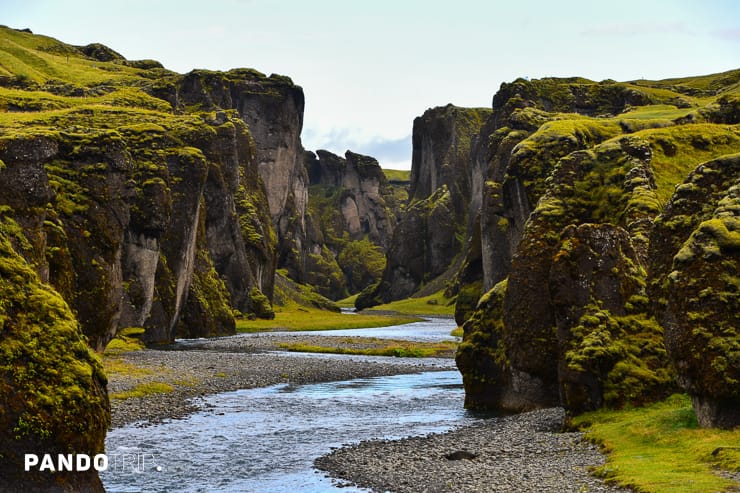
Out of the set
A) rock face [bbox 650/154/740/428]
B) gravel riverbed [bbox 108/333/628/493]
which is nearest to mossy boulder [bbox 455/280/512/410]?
gravel riverbed [bbox 108/333/628/493]

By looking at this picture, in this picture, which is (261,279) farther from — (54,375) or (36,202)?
(54,375)

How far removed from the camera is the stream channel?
3072 centimetres

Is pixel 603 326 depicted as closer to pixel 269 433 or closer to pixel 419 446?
pixel 419 446

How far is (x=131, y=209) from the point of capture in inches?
3556

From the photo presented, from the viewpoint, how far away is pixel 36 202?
54.7 meters

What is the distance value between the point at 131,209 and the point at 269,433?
56.5 meters

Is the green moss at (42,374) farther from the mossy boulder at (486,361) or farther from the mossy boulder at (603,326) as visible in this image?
the mossy boulder at (486,361)

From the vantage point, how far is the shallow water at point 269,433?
30.8 m

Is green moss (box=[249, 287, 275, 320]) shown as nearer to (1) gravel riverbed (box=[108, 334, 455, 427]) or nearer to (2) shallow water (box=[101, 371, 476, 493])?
(1) gravel riverbed (box=[108, 334, 455, 427])

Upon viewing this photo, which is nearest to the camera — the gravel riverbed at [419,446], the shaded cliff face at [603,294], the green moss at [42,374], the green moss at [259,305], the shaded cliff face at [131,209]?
the green moss at [42,374]

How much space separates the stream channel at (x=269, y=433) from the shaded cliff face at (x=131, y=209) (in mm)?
17977

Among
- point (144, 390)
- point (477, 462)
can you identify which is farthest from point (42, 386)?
point (144, 390)

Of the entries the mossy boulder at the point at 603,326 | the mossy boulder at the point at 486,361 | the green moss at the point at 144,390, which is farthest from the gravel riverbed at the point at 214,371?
the mossy boulder at the point at 603,326

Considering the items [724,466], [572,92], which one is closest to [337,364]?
[724,466]
